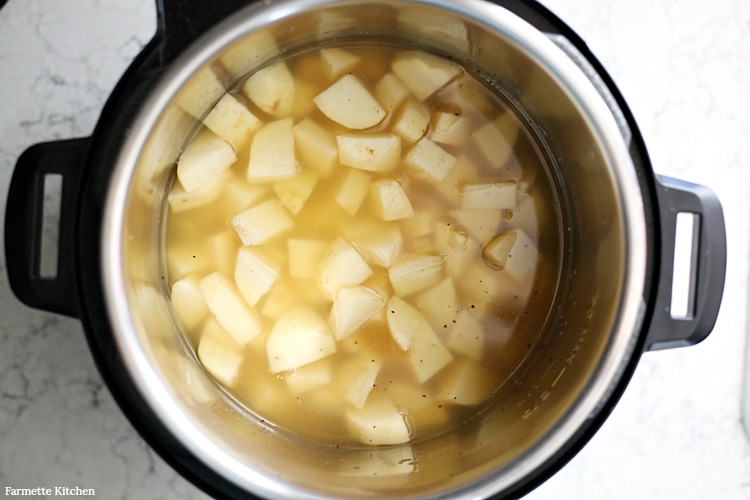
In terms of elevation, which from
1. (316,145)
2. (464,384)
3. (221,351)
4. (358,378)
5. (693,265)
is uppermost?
(693,265)

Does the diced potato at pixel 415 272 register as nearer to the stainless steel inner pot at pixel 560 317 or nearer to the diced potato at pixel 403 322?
the diced potato at pixel 403 322

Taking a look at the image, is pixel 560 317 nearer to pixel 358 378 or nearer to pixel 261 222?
pixel 358 378

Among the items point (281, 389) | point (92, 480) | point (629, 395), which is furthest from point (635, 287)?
point (92, 480)

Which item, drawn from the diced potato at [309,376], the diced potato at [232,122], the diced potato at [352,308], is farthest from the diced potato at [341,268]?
the diced potato at [232,122]

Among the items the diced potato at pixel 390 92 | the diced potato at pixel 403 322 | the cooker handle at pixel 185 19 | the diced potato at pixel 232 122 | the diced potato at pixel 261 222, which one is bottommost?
the diced potato at pixel 261 222

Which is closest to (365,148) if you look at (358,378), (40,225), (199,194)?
(199,194)
